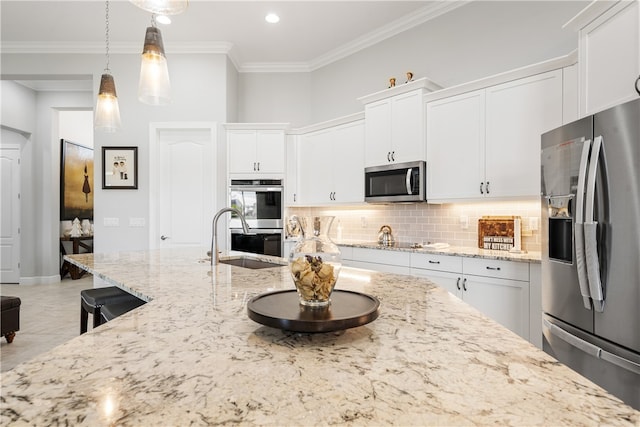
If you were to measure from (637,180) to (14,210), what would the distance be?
8013 mm

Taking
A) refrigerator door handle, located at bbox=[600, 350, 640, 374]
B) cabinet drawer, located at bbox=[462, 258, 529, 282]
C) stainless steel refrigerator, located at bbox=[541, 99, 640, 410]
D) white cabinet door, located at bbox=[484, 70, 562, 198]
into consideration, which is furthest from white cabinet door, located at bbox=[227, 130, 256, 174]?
refrigerator door handle, located at bbox=[600, 350, 640, 374]

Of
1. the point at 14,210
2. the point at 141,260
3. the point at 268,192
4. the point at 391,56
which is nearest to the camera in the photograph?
the point at 141,260

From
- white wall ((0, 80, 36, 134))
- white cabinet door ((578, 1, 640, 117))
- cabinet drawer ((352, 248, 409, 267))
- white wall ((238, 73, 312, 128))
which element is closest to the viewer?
white cabinet door ((578, 1, 640, 117))

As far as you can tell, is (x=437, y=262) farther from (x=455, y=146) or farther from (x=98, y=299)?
(x=98, y=299)

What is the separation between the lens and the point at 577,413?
0.56 m

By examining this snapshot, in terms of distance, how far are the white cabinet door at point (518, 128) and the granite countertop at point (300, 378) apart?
2.19m

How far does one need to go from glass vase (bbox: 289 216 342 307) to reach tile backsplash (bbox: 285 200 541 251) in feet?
5.81

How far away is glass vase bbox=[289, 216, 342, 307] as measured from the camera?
1027 mm

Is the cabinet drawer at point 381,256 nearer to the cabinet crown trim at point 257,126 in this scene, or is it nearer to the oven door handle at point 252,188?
the oven door handle at point 252,188

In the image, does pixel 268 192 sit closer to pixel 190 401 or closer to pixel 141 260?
pixel 141 260

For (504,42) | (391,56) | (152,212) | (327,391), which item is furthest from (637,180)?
(152,212)

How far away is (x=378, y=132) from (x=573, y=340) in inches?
99.8

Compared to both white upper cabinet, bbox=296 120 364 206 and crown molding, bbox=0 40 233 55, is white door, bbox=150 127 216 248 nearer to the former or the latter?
crown molding, bbox=0 40 233 55

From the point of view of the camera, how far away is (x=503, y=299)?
267 centimetres
